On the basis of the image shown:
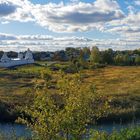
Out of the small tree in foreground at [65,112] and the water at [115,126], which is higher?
the small tree in foreground at [65,112]

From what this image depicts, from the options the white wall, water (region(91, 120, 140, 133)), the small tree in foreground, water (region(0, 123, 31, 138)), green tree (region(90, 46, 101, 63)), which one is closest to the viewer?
the small tree in foreground

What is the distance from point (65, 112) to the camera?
1388 centimetres

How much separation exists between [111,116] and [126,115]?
1.34 m

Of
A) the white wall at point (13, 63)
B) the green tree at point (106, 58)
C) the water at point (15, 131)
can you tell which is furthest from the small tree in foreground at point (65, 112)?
the white wall at point (13, 63)

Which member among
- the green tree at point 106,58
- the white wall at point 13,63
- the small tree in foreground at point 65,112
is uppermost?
the small tree in foreground at point 65,112

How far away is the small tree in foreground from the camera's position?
1364 cm

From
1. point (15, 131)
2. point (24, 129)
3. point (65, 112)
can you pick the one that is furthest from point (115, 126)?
point (65, 112)

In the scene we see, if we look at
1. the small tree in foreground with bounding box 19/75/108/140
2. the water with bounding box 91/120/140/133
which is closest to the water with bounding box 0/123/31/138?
the small tree in foreground with bounding box 19/75/108/140

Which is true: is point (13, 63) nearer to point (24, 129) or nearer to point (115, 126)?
point (115, 126)

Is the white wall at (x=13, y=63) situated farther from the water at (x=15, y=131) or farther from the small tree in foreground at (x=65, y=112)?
the small tree in foreground at (x=65, y=112)

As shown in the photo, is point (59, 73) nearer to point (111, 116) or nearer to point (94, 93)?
point (94, 93)

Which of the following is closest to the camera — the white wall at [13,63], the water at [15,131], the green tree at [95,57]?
the water at [15,131]

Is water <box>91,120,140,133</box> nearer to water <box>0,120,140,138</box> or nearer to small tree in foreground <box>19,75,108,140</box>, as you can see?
Result: water <box>0,120,140,138</box>

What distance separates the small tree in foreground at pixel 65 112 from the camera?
1364 cm
